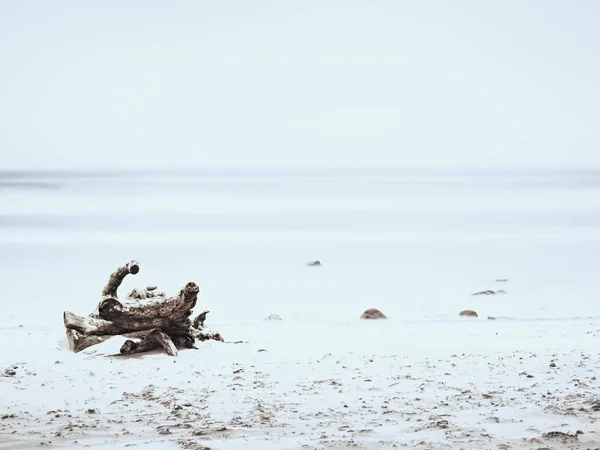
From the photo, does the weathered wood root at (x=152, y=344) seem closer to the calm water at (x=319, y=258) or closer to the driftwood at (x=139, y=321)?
the driftwood at (x=139, y=321)

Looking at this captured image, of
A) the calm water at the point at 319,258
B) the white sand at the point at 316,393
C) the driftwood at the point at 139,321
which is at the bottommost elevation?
the calm water at the point at 319,258

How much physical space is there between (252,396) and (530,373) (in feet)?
6.23

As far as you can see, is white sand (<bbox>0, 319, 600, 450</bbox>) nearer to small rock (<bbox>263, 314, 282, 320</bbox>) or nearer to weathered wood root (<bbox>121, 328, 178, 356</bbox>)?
weathered wood root (<bbox>121, 328, 178, 356</bbox>)

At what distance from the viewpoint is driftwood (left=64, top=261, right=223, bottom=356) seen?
692cm

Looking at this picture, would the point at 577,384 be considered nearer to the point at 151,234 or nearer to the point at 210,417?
the point at 210,417

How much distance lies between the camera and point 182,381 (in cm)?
607

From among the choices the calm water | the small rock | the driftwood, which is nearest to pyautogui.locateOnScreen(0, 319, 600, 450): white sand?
the driftwood

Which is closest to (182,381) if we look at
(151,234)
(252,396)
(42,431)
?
(252,396)

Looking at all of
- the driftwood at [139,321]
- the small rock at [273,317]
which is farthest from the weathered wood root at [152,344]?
the small rock at [273,317]

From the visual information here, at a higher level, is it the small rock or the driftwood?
the driftwood

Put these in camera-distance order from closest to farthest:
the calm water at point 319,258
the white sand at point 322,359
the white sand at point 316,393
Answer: the white sand at point 316,393, the white sand at point 322,359, the calm water at point 319,258

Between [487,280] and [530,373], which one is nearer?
[530,373]

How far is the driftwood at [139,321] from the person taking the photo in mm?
6922

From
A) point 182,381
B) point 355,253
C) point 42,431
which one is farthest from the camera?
point 355,253
